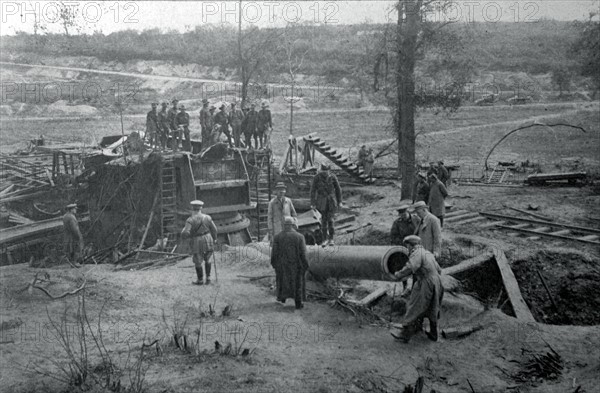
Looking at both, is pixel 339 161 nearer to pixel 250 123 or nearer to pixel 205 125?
pixel 250 123

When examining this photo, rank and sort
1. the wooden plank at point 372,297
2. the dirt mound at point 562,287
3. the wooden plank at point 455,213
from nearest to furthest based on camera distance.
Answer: the wooden plank at point 372,297 → the dirt mound at point 562,287 → the wooden plank at point 455,213

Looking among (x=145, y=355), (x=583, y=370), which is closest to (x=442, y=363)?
(x=583, y=370)

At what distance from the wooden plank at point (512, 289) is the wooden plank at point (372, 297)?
2.19 m

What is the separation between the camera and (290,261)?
856 cm

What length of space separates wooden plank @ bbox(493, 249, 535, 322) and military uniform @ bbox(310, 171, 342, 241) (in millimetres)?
3403

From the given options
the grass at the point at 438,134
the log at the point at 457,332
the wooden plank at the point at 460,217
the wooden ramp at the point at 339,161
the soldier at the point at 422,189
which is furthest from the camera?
the grass at the point at 438,134

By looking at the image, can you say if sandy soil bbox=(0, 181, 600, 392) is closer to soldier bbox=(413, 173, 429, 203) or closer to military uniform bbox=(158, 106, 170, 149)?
soldier bbox=(413, 173, 429, 203)

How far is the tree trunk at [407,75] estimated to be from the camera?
52.1 feet

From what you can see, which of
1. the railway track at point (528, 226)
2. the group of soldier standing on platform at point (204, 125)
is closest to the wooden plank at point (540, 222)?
the railway track at point (528, 226)

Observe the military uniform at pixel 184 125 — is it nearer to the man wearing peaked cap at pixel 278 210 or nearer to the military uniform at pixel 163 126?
the military uniform at pixel 163 126

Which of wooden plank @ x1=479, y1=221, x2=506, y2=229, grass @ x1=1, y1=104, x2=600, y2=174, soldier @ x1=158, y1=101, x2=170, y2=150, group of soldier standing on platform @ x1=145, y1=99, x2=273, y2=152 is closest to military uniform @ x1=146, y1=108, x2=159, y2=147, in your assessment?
group of soldier standing on platform @ x1=145, y1=99, x2=273, y2=152

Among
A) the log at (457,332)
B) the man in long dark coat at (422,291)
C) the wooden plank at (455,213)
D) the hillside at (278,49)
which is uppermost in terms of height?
the hillside at (278,49)

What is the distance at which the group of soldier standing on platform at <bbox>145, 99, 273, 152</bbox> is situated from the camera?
1652 cm

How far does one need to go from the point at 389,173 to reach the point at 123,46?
37989 millimetres
